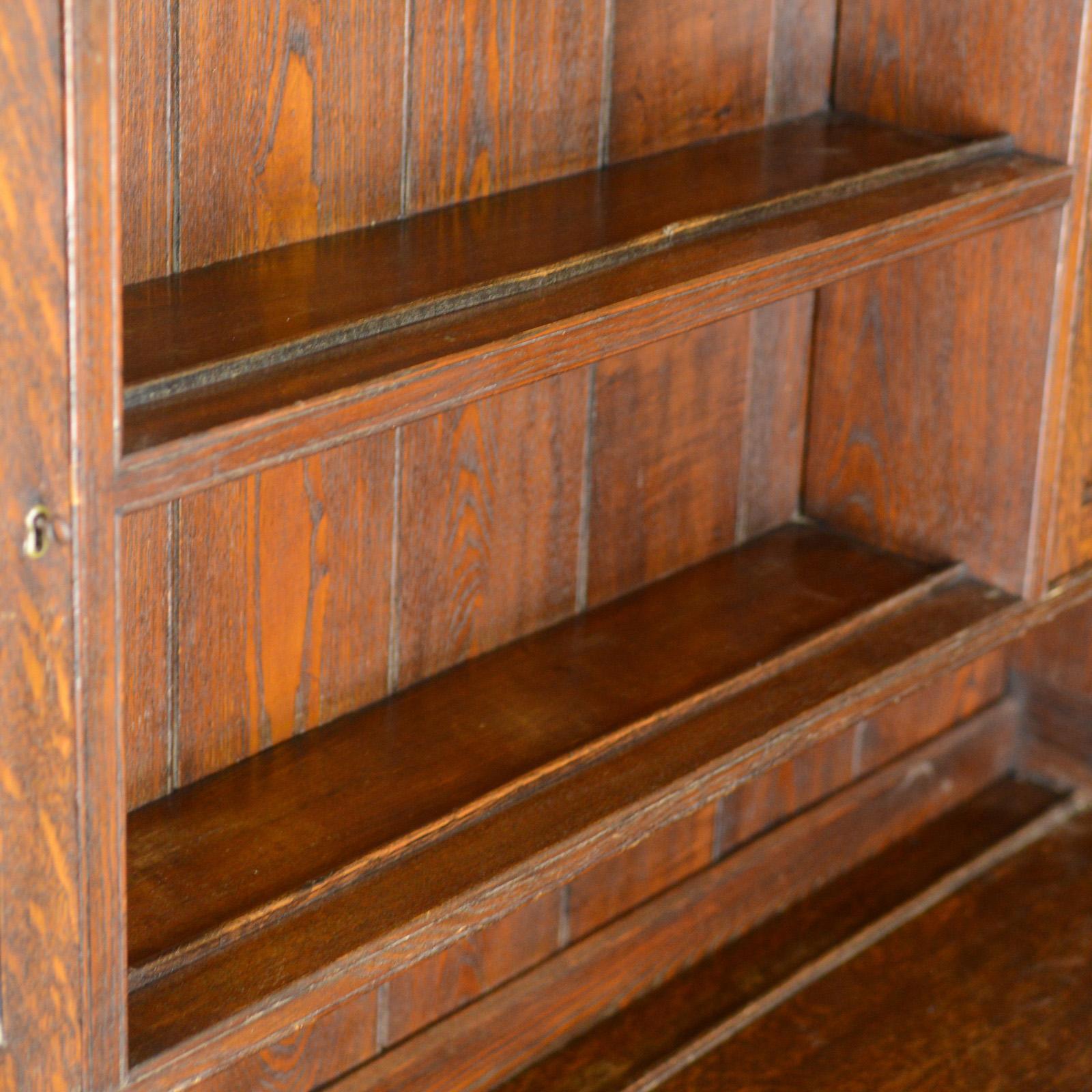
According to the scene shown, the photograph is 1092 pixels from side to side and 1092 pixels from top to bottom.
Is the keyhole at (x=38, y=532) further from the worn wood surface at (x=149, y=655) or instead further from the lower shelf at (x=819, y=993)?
the lower shelf at (x=819, y=993)

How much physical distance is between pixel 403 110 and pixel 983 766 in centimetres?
127

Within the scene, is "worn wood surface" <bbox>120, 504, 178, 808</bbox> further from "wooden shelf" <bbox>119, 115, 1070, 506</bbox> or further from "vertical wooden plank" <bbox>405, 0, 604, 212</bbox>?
"vertical wooden plank" <bbox>405, 0, 604, 212</bbox>

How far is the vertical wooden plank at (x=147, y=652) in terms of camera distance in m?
1.28

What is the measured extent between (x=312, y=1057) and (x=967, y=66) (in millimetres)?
1070

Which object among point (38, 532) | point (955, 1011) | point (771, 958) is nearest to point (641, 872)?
point (771, 958)

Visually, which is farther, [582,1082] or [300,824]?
[582,1082]

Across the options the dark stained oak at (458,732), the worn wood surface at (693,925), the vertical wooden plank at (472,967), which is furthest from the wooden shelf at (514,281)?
the worn wood surface at (693,925)

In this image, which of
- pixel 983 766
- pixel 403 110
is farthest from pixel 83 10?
pixel 983 766

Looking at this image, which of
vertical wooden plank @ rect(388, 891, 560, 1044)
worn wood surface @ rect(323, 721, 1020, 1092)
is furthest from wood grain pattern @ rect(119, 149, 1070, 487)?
worn wood surface @ rect(323, 721, 1020, 1092)

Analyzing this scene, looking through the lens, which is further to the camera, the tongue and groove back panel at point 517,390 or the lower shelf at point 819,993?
the lower shelf at point 819,993

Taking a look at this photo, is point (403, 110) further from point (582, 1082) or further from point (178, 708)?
point (582, 1082)

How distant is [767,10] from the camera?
167 cm

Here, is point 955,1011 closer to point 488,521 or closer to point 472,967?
point 472,967

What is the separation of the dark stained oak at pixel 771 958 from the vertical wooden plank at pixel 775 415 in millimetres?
457
